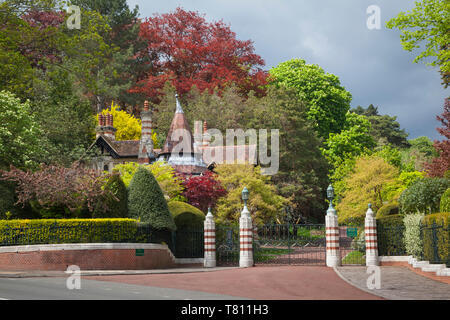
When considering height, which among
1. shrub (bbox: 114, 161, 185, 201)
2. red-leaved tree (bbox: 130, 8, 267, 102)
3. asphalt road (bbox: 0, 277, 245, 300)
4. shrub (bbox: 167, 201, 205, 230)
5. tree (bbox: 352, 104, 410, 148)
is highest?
red-leaved tree (bbox: 130, 8, 267, 102)

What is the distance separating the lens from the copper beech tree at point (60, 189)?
2703 cm

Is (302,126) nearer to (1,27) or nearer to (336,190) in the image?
(336,190)

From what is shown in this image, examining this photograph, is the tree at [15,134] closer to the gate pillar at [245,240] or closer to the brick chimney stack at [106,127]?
the gate pillar at [245,240]

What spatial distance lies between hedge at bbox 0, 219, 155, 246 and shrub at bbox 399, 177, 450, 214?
14157mm

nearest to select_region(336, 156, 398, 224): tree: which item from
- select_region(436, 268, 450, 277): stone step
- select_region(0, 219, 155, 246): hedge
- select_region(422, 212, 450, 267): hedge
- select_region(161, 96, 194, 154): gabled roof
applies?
select_region(161, 96, 194, 154): gabled roof

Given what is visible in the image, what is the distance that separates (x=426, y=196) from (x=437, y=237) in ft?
23.4

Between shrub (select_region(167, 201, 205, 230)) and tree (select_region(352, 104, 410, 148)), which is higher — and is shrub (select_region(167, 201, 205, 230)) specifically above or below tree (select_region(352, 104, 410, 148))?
below

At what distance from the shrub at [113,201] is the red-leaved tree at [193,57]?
38.3 meters

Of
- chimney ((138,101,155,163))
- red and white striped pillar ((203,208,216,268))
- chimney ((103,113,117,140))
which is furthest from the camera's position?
chimney ((103,113,117,140))

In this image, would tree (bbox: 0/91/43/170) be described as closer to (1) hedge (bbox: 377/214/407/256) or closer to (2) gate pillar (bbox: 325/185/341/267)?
(2) gate pillar (bbox: 325/185/341/267)

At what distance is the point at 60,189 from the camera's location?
2689 cm

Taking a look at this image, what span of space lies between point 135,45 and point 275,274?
50783 mm

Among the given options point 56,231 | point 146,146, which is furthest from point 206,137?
point 56,231

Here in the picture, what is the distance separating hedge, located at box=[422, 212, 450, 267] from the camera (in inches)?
789
